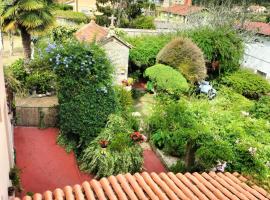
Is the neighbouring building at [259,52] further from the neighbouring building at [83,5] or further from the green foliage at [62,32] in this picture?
the neighbouring building at [83,5]

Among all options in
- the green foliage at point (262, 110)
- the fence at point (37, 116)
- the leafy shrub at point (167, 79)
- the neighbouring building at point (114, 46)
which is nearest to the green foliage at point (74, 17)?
the neighbouring building at point (114, 46)

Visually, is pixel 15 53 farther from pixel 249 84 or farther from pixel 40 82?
pixel 249 84

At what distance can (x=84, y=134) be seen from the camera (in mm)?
12078

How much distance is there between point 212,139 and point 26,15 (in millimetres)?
11405

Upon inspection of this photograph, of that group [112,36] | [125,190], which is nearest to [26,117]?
[112,36]

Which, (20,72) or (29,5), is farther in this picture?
(29,5)

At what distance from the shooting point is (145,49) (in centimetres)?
2341

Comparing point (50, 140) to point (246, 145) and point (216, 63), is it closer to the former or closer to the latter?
point (246, 145)

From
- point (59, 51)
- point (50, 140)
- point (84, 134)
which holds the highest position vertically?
point (59, 51)

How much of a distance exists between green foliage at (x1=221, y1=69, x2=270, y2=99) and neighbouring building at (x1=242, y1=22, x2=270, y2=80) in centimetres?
271

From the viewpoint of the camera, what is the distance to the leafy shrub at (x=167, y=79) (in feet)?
62.8

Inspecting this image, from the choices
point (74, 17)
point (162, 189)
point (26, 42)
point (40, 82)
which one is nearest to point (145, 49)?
point (26, 42)

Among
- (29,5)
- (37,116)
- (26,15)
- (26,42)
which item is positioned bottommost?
(37,116)

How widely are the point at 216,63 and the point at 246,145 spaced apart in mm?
15291
